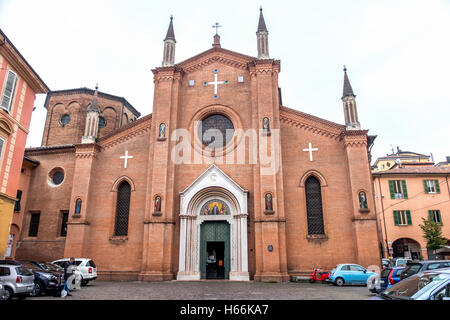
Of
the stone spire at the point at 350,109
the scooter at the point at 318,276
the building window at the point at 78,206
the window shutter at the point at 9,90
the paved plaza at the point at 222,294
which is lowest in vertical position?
the paved plaza at the point at 222,294

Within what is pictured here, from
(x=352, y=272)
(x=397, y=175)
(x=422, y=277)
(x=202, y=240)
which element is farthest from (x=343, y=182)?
(x=397, y=175)

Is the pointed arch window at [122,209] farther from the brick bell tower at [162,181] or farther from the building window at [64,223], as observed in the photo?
the building window at [64,223]

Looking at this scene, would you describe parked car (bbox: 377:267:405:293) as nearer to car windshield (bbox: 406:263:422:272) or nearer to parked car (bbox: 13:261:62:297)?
car windshield (bbox: 406:263:422:272)

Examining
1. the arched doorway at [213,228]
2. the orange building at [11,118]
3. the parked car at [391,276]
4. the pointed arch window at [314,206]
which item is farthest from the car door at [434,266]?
the orange building at [11,118]

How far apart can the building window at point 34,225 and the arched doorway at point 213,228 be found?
11.2 meters

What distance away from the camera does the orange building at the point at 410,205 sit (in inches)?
1221

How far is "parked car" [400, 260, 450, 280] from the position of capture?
1069cm

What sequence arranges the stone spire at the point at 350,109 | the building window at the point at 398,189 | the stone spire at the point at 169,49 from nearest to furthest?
the stone spire at the point at 350,109 → the stone spire at the point at 169,49 → the building window at the point at 398,189

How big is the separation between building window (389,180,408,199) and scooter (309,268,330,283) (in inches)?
728

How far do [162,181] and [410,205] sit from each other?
80.7 feet

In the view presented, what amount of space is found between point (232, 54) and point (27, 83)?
12477mm

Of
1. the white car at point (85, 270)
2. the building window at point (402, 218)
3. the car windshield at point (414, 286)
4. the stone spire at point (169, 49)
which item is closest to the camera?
the car windshield at point (414, 286)

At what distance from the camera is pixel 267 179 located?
19000mm
